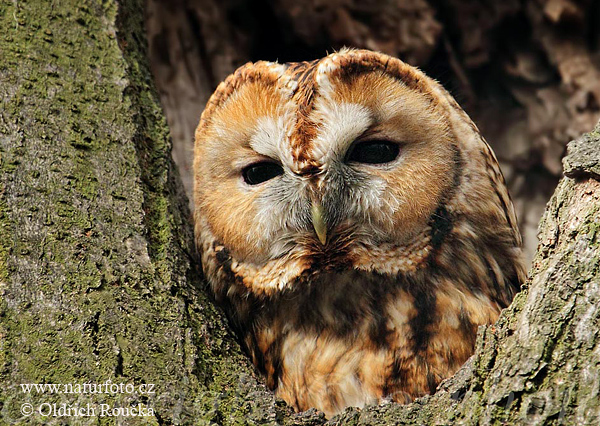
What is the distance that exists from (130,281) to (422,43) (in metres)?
2.10

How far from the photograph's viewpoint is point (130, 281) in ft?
5.20

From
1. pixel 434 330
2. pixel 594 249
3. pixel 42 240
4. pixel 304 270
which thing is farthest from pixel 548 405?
pixel 42 240

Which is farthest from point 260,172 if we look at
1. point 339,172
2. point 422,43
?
point 422,43

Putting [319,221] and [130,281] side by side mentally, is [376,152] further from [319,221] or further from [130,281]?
[130,281]

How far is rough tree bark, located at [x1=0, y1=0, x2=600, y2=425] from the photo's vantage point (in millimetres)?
1221

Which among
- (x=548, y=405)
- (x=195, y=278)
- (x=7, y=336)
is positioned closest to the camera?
(x=548, y=405)

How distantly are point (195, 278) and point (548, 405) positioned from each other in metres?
1.01

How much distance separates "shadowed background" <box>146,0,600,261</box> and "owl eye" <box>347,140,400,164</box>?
1.28 metres

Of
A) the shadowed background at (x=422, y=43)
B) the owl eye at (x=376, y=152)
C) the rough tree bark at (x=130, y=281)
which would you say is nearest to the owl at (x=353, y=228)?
the owl eye at (x=376, y=152)

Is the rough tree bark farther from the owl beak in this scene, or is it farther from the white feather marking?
the white feather marking

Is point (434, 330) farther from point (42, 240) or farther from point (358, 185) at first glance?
point (42, 240)

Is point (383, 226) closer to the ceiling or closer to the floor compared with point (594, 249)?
closer to the ceiling

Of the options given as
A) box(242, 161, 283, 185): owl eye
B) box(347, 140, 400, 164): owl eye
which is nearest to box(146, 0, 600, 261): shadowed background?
box(242, 161, 283, 185): owl eye

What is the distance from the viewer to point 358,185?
189cm
